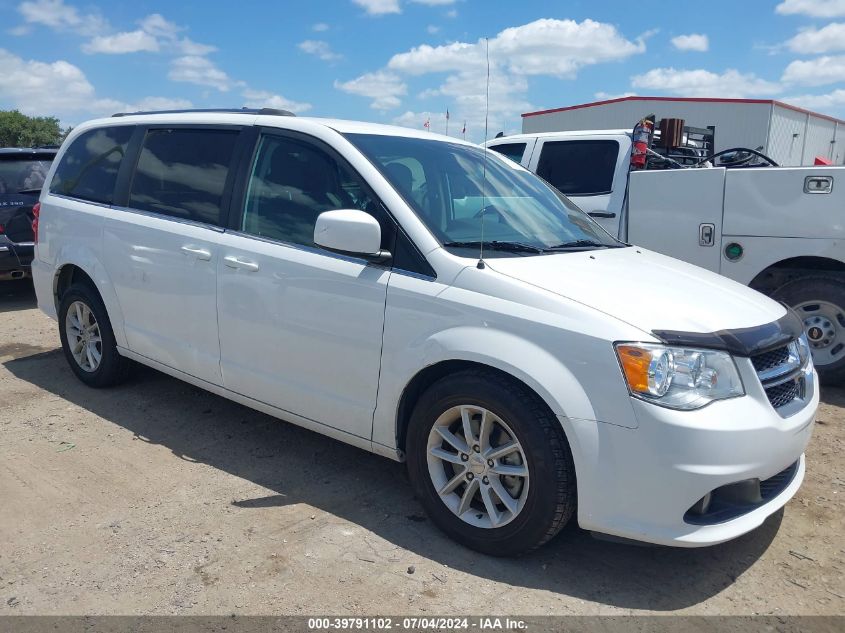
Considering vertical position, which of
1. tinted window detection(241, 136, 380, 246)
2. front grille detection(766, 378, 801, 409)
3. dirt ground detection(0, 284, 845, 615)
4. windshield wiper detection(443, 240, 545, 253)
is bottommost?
dirt ground detection(0, 284, 845, 615)

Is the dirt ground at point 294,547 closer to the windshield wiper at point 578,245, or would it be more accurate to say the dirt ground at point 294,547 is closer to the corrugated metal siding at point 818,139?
the windshield wiper at point 578,245

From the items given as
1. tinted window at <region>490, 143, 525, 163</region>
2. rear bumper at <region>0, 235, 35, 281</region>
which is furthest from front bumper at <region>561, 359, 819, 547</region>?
rear bumper at <region>0, 235, 35, 281</region>

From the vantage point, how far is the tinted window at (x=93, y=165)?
501 cm

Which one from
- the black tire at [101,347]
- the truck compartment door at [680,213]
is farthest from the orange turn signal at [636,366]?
the black tire at [101,347]

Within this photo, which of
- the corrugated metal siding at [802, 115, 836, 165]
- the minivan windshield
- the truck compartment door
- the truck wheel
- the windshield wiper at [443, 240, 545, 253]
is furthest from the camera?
the corrugated metal siding at [802, 115, 836, 165]

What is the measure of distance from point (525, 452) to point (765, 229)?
3.67 metres

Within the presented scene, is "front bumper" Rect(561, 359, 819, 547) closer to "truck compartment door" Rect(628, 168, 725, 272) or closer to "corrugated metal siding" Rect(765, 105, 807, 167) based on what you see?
"truck compartment door" Rect(628, 168, 725, 272)

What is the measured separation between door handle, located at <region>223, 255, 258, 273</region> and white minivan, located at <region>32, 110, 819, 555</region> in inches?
0.7

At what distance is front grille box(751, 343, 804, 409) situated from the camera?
3.00 meters

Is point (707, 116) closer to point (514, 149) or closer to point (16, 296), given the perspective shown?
point (514, 149)

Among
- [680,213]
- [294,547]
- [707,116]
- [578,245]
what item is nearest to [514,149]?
[680,213]

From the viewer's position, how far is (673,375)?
2.76m

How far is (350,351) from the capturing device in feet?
11.4

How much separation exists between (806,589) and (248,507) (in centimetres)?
256
